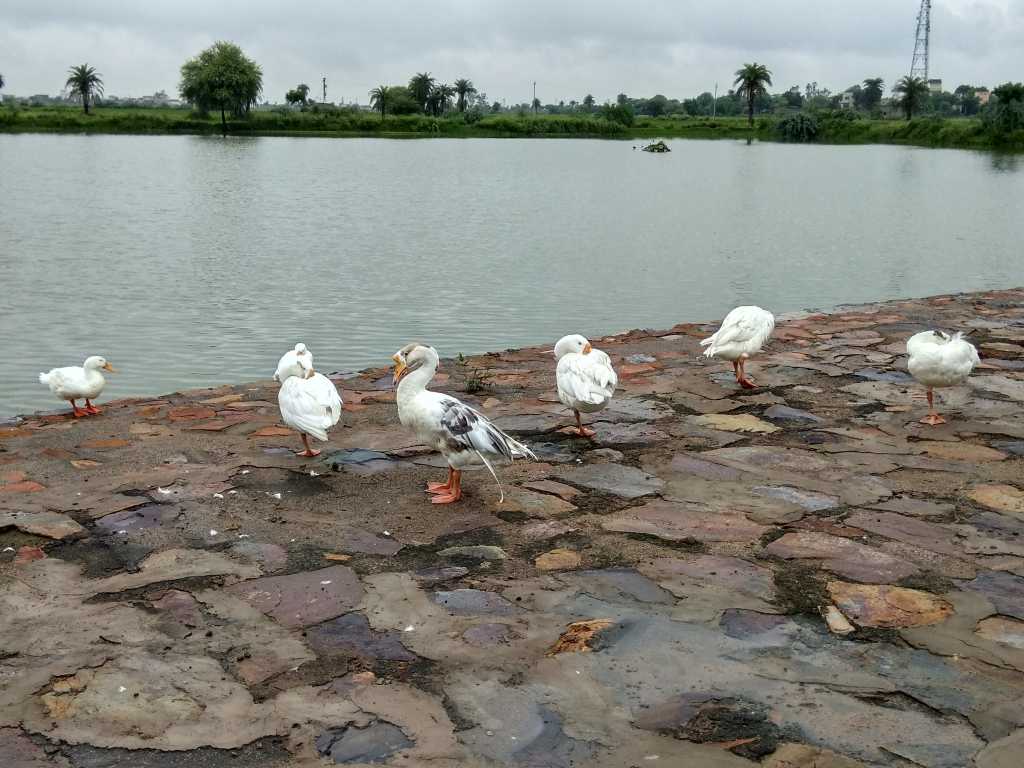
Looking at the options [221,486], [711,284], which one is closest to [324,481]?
[221,486]

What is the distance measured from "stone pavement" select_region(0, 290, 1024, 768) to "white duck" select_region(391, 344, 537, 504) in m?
0.21

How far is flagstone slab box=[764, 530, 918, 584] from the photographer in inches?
161

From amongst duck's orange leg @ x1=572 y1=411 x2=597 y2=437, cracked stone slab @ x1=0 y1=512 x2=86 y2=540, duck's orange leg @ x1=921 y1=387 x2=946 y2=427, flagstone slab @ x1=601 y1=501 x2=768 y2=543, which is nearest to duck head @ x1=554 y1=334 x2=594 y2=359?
duck's orange leg @ x1=572 y1=411 x2=597 y2=437

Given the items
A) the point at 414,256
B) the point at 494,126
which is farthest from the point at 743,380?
the point at 494,126

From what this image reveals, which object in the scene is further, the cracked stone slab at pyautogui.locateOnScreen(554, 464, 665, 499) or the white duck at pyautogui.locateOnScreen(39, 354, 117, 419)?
the white duck at pyautogui.locateOnScreen(39, 354, 117, 419)

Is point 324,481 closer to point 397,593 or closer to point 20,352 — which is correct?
point 397,593

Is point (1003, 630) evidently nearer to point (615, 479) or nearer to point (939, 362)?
point (615, 479)

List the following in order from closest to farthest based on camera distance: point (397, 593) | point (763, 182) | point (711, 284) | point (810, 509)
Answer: point (397, 593) → point (810, 509) → point (711, 284) → point (763, 182)

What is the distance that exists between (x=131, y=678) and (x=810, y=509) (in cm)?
327

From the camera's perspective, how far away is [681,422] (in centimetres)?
659

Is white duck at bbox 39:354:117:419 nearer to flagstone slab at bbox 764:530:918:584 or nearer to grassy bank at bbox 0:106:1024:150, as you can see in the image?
flagstone slab at bbox 764:530:918:584

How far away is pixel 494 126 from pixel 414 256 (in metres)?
73.9

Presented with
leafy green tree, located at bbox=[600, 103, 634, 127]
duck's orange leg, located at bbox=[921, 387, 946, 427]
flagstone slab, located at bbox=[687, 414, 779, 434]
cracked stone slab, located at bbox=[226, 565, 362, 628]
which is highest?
leafy green tree, located at bbox=[600, 103, 634, 127]

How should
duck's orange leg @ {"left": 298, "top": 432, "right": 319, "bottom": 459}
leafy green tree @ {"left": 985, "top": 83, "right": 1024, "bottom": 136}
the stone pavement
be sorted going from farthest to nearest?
leafy green tree @ {"left": 985, "top": 83, "right": 1024, "bottom": 136} < duck's orange leg @ {"left": 298, "top": 432, "right": 319, "bottom": 459} < the stone pavement
